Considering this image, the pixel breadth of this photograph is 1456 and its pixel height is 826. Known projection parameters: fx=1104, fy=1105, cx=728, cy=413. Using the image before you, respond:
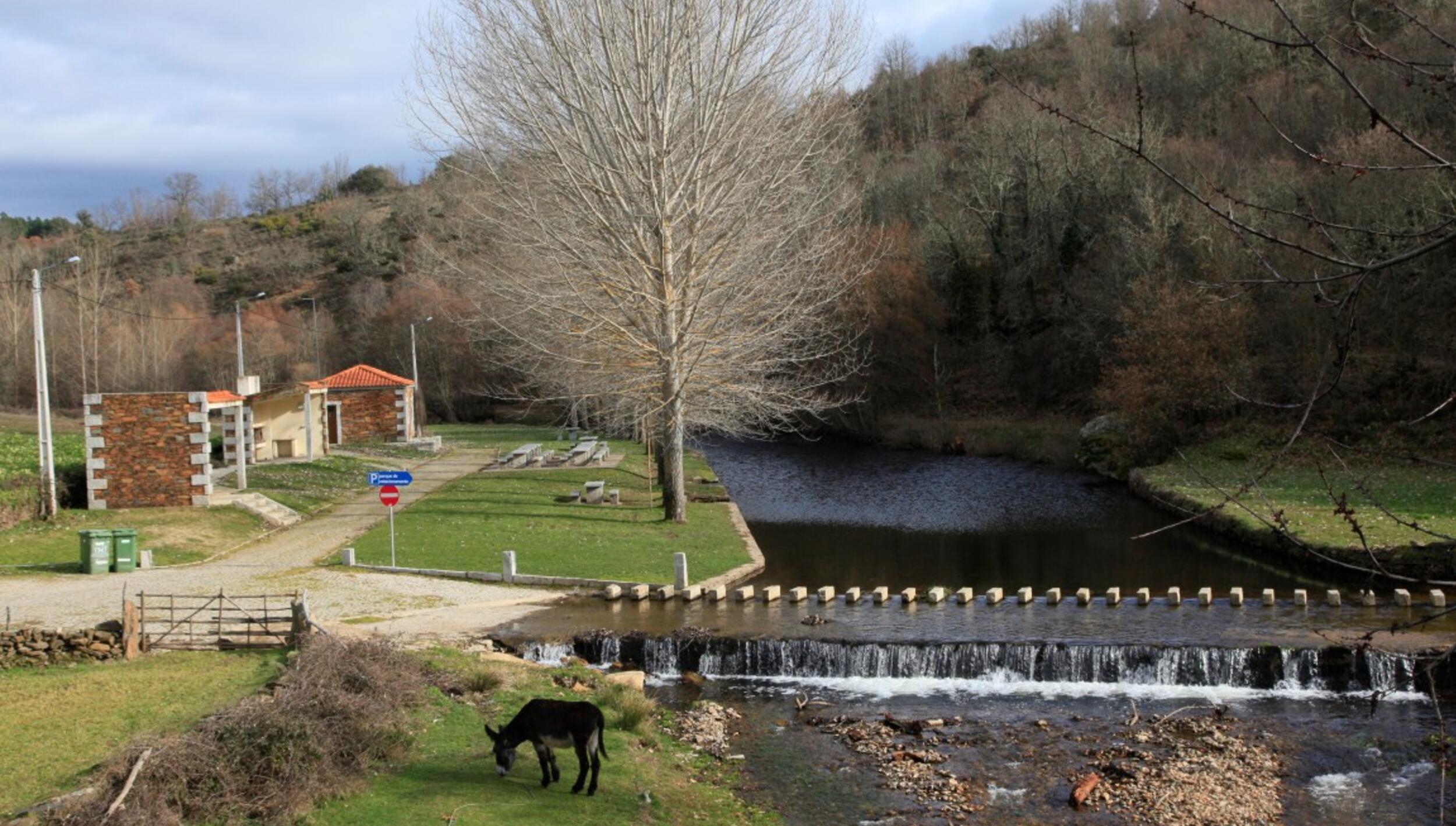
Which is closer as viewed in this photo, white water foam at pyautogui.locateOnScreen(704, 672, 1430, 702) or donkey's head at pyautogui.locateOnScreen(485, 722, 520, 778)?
donkey's head at pyautogui.locateOnScreen(485, 722, 520, 778)

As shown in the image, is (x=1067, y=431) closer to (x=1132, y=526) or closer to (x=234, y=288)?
(x=1132, y=526)

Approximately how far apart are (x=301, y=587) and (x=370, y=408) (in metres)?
31.3

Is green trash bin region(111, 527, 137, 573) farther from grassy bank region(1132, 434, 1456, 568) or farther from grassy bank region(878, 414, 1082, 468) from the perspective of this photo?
grassy bank region(878, 414, 1082, 468)

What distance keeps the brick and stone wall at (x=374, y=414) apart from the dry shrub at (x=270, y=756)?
1538 inches

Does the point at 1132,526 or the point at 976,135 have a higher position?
the point at 976,135

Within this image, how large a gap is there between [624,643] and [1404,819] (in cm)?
1011

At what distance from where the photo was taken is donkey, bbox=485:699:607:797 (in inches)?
410

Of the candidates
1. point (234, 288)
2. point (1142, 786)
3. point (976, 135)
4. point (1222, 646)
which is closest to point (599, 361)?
point (1222, 646)

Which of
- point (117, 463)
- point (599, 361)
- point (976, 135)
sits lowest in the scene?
point (117, 463)

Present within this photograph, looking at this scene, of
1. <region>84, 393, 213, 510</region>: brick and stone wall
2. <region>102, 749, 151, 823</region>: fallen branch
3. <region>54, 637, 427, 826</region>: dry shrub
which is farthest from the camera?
<region>84, 393, 213, 510</region>: brick and stone wall

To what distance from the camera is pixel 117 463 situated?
2578 centimetres

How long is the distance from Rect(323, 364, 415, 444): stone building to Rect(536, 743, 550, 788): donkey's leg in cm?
4067

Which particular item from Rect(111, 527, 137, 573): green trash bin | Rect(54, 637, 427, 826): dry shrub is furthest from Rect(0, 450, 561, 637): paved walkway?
Rect(54, 637, 427, 826): dry shrub

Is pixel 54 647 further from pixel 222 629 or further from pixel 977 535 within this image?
pixel 977 535
